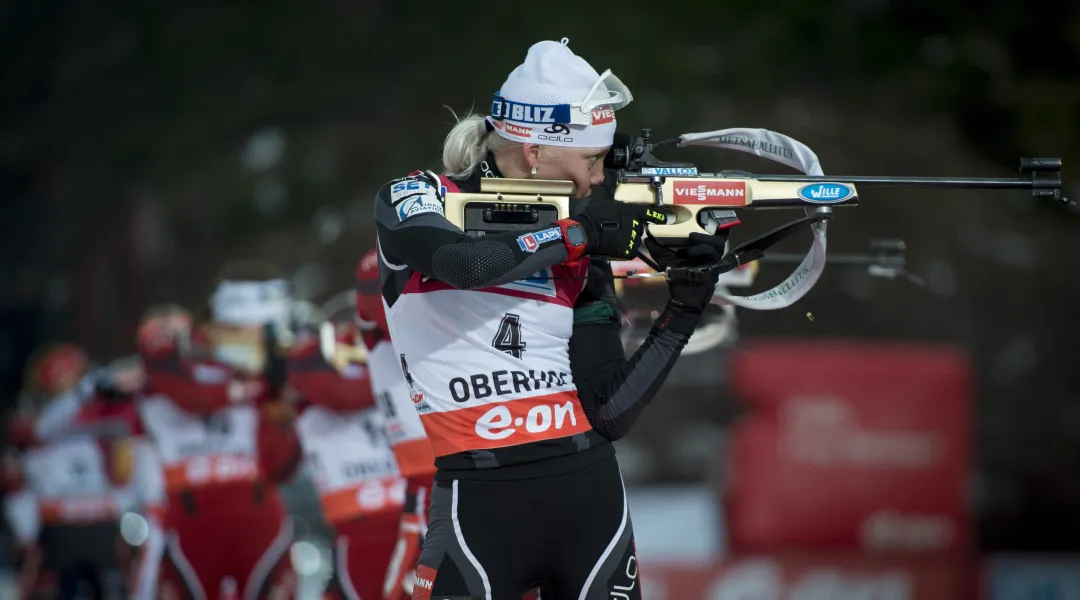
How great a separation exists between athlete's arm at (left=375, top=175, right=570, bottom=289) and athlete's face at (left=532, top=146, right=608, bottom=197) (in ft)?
0.84

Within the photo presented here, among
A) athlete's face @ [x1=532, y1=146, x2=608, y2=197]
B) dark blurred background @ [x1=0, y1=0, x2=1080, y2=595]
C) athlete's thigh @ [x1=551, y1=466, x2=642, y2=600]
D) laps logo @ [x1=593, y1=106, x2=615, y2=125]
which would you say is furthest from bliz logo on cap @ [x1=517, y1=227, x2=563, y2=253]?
dark blurred background @ [x1=0, y1=0, x2=1080, y2=595]

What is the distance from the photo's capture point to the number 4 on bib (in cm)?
312

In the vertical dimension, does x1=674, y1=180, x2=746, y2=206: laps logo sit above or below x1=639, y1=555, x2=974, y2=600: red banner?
above

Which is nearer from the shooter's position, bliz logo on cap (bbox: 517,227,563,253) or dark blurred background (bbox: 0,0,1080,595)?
bliz logo on cap (bbox: 517,227,563,253)

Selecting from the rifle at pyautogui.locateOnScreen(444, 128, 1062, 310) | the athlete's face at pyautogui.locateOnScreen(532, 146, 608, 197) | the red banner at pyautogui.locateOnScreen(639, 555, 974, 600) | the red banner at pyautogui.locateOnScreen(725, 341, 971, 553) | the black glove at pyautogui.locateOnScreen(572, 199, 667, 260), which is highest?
the athlete's face at pyautogui.locateOnScreen(532, 146, 608, 197)

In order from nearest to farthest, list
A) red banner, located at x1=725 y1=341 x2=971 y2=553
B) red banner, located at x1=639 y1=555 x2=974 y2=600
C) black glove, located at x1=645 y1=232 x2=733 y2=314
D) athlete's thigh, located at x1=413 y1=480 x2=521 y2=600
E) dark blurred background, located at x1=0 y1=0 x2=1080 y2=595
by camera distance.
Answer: athlete's thigh, located at x1=413 y1=480 x2=521 y2=600, black glove, located at x1=645 y1=232 x2=733 y2=314, red banner, located at x1=639 y1=555 x2=974 y2=600, red banner, located at x1=725 y1=341 x2=971 y2=553, dark blurred background, located at x1=0 y1=0 x2=1080 y2=595

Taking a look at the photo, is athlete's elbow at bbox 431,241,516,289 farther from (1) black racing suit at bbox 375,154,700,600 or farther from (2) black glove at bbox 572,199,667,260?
(2) black glove at bbox 572,199,667,260

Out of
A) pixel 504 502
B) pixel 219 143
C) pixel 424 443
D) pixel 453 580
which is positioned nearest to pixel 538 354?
pixel 504 502

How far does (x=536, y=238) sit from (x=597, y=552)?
0.74m

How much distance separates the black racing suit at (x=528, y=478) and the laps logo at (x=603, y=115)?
8.6 inches

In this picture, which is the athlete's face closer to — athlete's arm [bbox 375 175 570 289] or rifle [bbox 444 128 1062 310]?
rifle [bbox 444 128 1062 310]

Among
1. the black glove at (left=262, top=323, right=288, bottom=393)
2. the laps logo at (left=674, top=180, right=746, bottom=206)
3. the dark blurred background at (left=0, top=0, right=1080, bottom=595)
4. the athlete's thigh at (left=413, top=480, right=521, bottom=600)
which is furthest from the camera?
the dark blurred background at (left=0, top=0, right=1080, bottom=595)

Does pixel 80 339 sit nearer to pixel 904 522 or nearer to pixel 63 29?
pixel 63 29

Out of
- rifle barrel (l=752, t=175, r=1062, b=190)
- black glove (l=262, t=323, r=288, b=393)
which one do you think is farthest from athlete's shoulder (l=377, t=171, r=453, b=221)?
black glove (l=262, t=323, r=288, b=393)
